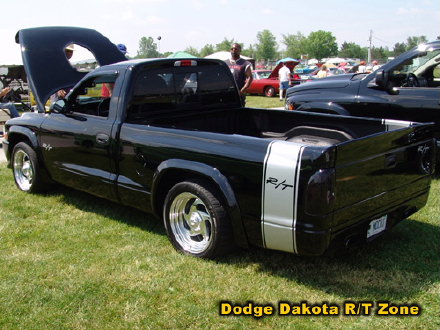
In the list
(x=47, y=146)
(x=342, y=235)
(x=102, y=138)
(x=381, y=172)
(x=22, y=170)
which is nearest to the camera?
(x=342, y=235)

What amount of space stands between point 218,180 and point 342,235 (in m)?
0.98

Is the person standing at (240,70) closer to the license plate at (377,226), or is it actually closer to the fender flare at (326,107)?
the fender flare at (326,107)

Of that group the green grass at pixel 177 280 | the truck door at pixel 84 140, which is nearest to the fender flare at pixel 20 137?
the truck door at pixel 84 140

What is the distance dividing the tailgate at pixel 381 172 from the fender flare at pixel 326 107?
2605 mm

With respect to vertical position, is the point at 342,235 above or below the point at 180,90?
below

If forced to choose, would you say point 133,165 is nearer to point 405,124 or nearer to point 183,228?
point 183,228

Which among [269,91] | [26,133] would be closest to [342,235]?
[26,133]

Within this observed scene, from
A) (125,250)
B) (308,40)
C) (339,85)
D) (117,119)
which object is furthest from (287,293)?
(308,40)

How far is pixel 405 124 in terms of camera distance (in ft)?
13.8

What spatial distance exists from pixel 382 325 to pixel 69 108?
3827mm

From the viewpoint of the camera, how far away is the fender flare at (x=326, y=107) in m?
6.67

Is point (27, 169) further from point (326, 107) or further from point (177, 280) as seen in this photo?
point (326, 107)

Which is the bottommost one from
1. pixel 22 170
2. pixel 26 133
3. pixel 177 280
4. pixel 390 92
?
pixel 177 280

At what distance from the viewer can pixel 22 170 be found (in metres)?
6.13
